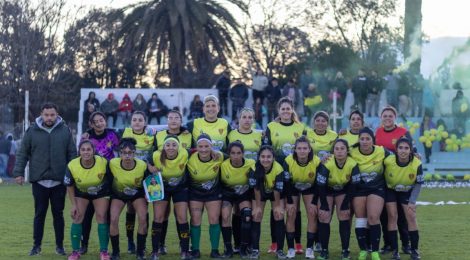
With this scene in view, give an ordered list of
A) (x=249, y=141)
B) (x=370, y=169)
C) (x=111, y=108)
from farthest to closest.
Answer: (x=111, y=108)
(x=249, y=141)
(x=370, y=169)

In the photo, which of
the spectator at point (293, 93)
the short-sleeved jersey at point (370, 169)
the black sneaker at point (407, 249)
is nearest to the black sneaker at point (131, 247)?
the short-sleeved jersey at point (370, 169)

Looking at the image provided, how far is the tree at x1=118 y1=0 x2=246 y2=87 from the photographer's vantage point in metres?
37.0

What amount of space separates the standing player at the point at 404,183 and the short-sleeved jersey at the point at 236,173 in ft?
5.80

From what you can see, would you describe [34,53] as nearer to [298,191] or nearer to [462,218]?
[462,218]

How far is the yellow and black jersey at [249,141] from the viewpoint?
13.9m

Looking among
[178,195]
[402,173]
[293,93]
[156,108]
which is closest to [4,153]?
[156,108]

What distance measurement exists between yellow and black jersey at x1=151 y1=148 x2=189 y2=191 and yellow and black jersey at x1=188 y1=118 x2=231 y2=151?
31.9 inches

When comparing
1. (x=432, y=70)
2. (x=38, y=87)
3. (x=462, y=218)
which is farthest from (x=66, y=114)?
(x=462, y=218)

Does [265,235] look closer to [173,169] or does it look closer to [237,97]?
[173,169]

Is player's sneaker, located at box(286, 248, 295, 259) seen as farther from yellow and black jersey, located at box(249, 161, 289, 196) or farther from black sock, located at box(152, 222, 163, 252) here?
black sock, located at box(152, 222, 163, 252)

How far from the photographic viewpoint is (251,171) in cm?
1320

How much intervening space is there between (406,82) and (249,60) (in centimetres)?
1891

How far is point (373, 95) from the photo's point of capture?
30.5 meters

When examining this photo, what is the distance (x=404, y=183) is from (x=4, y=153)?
21.9 meters
